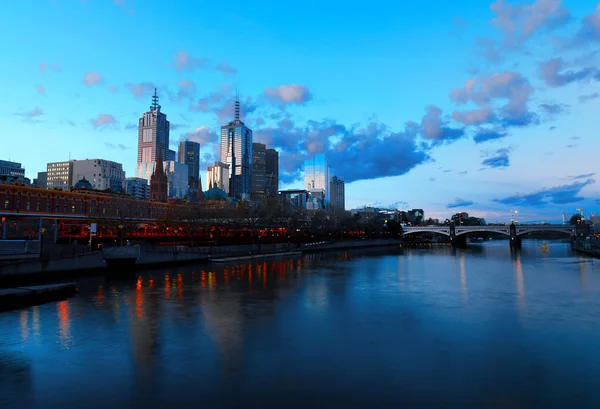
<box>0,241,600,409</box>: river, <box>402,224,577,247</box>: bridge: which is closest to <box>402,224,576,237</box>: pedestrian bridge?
<box>402,224,577,247</box>: bridge

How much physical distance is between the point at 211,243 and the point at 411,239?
131 metres

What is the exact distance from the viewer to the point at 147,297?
28625 mm

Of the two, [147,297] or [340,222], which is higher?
[340,222]

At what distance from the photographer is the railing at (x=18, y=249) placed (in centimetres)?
3198

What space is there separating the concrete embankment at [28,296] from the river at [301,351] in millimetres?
1277

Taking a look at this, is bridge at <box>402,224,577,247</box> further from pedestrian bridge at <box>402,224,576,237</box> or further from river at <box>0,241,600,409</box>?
river at <box>0,241,600,409</box>

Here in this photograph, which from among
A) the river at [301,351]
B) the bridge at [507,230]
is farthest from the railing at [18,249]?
the bridge at [507,230]

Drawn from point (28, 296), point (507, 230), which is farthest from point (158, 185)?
point (28, 296)

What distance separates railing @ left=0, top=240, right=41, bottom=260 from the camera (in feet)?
105

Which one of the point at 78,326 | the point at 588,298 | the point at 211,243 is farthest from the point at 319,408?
the point at 211,243

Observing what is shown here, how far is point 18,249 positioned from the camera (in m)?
33.3

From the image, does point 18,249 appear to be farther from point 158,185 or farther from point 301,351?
point 158,185

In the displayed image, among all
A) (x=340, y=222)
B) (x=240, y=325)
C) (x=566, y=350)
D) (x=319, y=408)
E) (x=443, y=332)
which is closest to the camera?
(x=319, y=408)

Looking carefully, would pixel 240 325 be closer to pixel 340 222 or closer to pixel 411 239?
pixel 340 222
